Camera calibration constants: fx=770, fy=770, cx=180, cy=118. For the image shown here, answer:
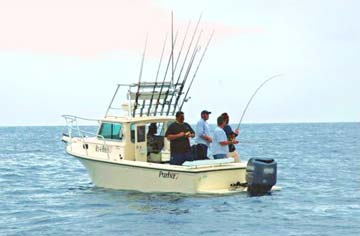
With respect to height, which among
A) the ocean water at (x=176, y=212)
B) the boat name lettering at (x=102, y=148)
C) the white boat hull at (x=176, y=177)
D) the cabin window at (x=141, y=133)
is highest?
the cabin window at (x=141, y=133)

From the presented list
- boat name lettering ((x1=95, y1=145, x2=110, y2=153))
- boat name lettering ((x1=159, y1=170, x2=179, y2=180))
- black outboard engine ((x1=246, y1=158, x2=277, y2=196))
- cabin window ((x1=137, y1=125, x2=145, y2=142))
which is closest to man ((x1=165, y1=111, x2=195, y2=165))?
boat name lettering ((x1=159, y1=170, x2=179, y2=180))

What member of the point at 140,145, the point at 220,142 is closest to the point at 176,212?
the point at 220,142

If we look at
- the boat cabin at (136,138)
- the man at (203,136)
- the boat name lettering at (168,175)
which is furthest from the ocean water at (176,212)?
the man at (203,136)

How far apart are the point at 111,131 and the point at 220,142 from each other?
3109 millimetres

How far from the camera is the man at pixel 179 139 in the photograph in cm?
1709

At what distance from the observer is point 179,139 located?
17.2m

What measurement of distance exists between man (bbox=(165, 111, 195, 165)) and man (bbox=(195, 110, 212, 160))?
337 mm

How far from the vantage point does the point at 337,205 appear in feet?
57.5

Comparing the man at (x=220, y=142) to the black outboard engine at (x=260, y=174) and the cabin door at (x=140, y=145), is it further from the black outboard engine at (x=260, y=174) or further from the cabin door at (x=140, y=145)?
the cabin door at (x=140, y=145)

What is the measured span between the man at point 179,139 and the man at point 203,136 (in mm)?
337

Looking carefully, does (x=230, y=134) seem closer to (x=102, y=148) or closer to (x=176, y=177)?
(x=176, y=177)

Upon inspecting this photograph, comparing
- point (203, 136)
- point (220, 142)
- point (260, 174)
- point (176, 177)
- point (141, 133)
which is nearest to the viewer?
point (260, 174)

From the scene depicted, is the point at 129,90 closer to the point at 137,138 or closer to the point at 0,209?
the point at 137,138

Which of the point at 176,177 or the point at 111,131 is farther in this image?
the point at 111,131
